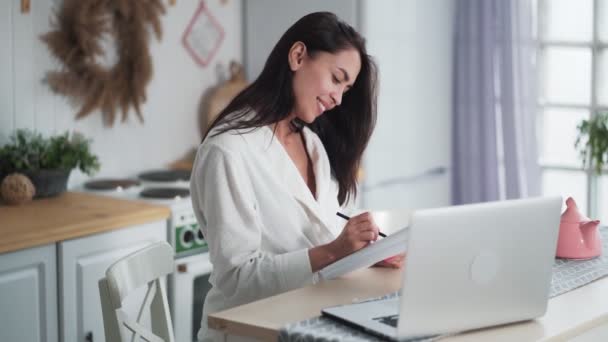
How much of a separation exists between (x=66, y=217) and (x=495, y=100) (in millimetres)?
2240

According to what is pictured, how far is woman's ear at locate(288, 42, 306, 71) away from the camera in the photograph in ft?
7.06

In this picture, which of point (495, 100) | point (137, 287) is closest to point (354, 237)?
point (137, 287)

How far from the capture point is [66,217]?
2.83m

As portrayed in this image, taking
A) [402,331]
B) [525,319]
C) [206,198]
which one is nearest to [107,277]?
[206,198]

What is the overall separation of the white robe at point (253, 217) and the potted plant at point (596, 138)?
2.01 meters

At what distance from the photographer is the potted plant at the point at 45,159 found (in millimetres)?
3090

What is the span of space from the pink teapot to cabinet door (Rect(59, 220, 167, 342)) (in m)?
1.46

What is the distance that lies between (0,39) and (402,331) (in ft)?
7.12

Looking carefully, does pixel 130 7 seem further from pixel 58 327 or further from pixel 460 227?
pixel 460 227

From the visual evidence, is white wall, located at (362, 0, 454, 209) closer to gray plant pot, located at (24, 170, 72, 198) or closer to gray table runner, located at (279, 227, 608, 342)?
gray plant pot, located at (24, 170, 72, 198)

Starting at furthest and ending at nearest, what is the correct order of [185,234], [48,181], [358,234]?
[185,234], [48,181], [358,234]

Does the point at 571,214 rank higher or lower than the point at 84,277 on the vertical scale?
higher

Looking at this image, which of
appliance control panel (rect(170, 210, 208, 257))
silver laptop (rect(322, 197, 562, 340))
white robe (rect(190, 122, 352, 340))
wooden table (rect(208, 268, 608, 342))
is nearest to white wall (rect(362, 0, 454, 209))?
appliance control panel (rect(170, 210, 208, 257))

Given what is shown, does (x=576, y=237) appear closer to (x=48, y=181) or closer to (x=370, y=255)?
(x=370, y=255)
